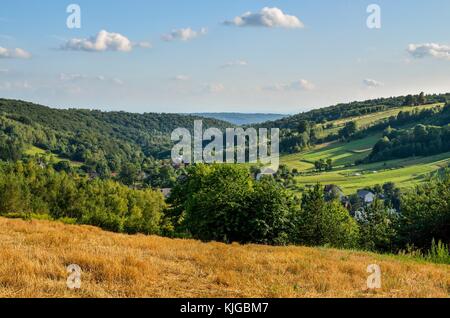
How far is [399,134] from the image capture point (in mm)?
198625

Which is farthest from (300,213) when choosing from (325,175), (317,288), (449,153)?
(449,153)

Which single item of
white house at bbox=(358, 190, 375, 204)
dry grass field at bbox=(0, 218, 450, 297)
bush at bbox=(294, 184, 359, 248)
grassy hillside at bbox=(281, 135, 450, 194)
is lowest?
white house at bbox=(358, 190, 375, 204)

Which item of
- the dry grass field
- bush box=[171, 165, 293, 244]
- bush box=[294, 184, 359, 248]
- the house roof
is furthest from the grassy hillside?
the dry grass field

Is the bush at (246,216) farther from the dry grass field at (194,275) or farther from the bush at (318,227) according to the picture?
the dry grass field at (194,275)

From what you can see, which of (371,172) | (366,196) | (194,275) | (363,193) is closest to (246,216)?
(194,275)

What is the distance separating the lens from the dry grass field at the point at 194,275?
29.9ft

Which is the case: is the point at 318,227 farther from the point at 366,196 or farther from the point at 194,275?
the point at 366,196

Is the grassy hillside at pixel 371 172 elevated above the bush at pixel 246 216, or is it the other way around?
the bush at pixel 246 216

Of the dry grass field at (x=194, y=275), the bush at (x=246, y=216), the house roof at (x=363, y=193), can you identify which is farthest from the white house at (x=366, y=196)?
the dry grass field at (x=194, y=275)

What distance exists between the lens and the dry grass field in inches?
358

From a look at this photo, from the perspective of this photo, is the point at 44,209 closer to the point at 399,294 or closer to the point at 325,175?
the point at 399,294

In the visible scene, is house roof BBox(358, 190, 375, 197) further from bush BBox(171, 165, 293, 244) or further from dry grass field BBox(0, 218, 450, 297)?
dry grass field BBox(0, 218, 450, 297)

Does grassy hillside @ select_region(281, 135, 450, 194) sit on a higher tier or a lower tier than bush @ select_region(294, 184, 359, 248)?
lower
